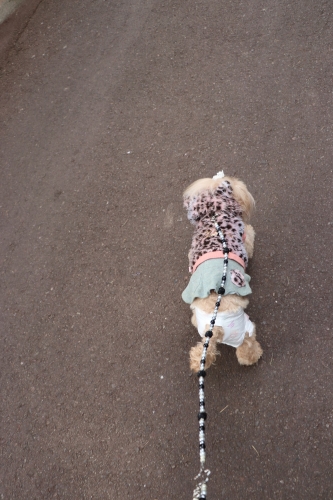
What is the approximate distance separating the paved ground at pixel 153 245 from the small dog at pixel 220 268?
0.53m

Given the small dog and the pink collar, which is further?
the pink collar

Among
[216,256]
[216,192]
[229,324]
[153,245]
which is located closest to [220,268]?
[216,256]

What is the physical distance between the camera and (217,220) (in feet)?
10.00

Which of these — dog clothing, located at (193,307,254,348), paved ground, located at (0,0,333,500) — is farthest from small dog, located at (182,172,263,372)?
paved ground, located at (0,0,333,500)

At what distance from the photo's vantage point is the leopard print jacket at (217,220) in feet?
9.76

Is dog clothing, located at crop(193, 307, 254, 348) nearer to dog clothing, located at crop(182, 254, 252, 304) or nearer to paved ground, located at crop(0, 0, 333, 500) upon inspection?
dog clothing, located at crop(182, 254, 252, 304)

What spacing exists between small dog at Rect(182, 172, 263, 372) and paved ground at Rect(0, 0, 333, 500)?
1.74 ft

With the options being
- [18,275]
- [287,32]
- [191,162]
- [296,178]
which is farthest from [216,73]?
[18,275]

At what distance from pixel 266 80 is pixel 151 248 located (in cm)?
250

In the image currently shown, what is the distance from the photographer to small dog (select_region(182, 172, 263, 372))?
2.76 meters

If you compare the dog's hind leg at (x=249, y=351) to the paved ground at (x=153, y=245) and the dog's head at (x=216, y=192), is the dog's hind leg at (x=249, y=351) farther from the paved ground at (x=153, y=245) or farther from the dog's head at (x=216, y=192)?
the dog's head at (x=216, y=192)

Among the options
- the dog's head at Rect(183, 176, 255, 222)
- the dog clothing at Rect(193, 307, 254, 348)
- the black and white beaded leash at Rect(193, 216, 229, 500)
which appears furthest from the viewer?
the dog's head at Rect(183, 176, 255, 222)

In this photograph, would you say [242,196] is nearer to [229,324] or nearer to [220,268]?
[220,268]

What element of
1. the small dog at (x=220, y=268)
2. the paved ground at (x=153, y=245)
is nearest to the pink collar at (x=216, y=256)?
the small dog at (x=220, y=268)
